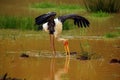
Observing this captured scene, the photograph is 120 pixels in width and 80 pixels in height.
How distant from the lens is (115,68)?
7.57 metres

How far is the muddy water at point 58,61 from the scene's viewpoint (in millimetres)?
7098

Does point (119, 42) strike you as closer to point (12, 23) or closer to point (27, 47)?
point (27, 47)

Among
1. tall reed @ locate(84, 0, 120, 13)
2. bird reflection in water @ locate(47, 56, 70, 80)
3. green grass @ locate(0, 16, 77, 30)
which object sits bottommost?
bird reflection in water @ locate(47, 56, 70, 80)

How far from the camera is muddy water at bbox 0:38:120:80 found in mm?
7098

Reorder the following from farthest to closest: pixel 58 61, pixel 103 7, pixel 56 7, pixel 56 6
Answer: pixel 56 6 → pixel 56 7 → pixel 103 7 → pixel 58 61

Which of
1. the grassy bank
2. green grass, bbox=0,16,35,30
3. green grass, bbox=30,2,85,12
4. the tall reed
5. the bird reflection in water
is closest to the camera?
the bird reflection in water

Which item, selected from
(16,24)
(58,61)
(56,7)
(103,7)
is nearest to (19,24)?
(16,24)

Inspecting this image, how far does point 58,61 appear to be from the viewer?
801cm

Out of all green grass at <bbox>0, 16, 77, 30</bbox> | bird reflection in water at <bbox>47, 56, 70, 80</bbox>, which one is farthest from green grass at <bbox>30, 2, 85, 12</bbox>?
bird reflection in water at <bbox>47, 56, 70, 80</bbox>

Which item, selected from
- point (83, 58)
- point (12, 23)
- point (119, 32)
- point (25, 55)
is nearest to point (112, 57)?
point (83, 58)

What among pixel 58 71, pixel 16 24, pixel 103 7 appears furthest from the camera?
pixel 103 7

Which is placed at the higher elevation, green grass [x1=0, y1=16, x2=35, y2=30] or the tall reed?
the tall reed

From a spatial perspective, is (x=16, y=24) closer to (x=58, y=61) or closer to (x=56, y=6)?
(x=58, y=61)

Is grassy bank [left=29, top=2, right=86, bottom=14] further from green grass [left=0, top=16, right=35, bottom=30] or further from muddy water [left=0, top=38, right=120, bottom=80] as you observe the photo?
muddy water [left=0, top=38, right=120, bottom=80]
